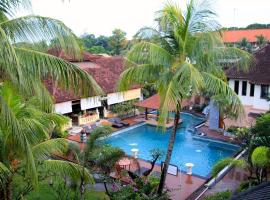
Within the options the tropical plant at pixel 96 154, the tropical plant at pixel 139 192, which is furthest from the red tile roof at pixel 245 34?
the tropical plant at pixel 96 154

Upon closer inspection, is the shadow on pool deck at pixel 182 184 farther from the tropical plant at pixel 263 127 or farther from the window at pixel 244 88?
the window at pixel 244 88

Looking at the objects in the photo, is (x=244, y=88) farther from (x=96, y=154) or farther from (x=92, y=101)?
(x=96, y=154)

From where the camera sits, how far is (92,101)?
21359 millimetres

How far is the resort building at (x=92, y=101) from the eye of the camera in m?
22.7

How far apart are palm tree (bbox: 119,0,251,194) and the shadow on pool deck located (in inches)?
184

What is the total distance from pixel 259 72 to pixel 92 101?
40.0 ft

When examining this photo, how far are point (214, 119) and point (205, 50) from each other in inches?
514

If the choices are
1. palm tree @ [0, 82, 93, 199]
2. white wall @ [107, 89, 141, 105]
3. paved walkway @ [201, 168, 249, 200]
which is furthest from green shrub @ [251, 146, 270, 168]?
white wall @ [107, 89, 141, 105]

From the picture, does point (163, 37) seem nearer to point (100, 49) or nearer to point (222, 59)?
point (222, 59)

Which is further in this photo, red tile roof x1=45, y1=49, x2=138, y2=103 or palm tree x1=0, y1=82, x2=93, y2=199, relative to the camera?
red tile roof x1=45, y1=49, x2=138, y2=103

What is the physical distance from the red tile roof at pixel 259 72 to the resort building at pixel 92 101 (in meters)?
8.44

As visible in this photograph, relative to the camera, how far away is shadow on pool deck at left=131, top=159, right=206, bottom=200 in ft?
41.5

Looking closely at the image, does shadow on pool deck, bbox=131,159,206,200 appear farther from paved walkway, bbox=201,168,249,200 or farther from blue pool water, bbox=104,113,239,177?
blue pool water, bbox=104,113,239,177

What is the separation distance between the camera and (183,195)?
41.5ft
